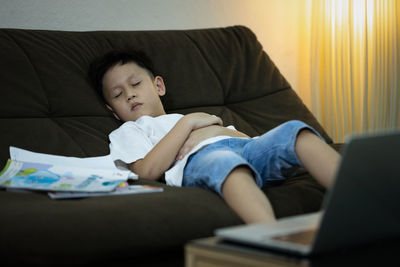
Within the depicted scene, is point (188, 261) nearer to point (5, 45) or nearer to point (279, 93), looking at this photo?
point (5, 45)

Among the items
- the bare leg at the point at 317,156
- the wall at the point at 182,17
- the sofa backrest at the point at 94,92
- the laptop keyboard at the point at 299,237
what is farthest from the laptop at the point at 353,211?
the wall at the point at 182,17

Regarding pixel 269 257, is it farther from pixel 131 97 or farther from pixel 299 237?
pixel 131 97

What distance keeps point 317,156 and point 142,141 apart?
571 mm

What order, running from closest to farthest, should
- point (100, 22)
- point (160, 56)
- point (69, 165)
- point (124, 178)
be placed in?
1. point (124, 178)
2. point (69, 165)
3. point (160, 56)
4. point (100, 22)

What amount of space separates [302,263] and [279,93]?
1561 millimetres

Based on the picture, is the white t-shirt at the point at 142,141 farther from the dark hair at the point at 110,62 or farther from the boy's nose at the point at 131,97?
the dark hair at the point at 110,62

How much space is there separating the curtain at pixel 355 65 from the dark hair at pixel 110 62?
1.27 meters

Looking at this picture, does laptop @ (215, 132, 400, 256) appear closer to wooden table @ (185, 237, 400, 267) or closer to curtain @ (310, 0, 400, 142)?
wooden table @ (185, 237, 400, 267)

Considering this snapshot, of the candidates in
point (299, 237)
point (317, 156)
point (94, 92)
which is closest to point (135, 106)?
point (94, 92)

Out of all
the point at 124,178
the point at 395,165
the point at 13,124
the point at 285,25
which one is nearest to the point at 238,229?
the point at 395,165

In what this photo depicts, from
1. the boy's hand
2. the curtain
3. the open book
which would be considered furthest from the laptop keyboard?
the curtain

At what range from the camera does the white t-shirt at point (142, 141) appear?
1.50 meters

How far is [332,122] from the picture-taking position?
2873 mm

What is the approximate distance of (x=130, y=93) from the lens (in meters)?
1.81
